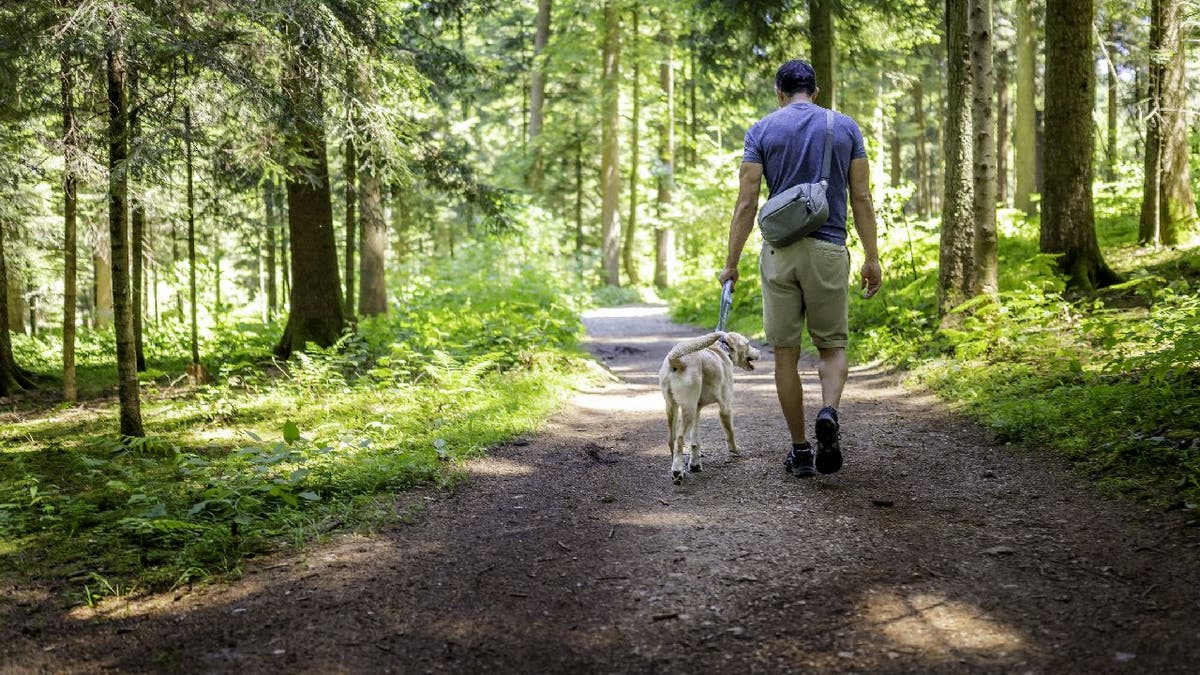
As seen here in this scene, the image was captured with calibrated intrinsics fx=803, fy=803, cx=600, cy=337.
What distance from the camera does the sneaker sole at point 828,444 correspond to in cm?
469

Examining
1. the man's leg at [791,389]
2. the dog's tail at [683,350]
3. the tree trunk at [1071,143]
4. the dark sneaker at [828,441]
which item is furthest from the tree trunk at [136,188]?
the tree trunk at [1071,143]

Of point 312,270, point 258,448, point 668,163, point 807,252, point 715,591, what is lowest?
point 715,591

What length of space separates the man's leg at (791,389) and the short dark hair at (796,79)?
5.20 feet

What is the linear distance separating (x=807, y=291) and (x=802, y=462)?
3.46ft

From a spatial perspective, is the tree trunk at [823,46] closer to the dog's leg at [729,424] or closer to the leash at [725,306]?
the leash at [725,306]

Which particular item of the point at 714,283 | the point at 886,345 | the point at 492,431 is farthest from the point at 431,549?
the point at 714,283

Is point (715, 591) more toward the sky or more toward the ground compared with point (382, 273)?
more toward the ground

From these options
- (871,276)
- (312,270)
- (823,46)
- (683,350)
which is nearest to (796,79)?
(871,276)

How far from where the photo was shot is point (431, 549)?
153 inches

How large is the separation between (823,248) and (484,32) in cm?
3390

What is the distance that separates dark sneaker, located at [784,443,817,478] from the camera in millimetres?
4875

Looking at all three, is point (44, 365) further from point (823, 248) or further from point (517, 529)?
point (823, 248)

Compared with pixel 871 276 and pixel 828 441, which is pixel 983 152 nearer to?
pixel 871 276

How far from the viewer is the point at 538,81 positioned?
92.6 ft
